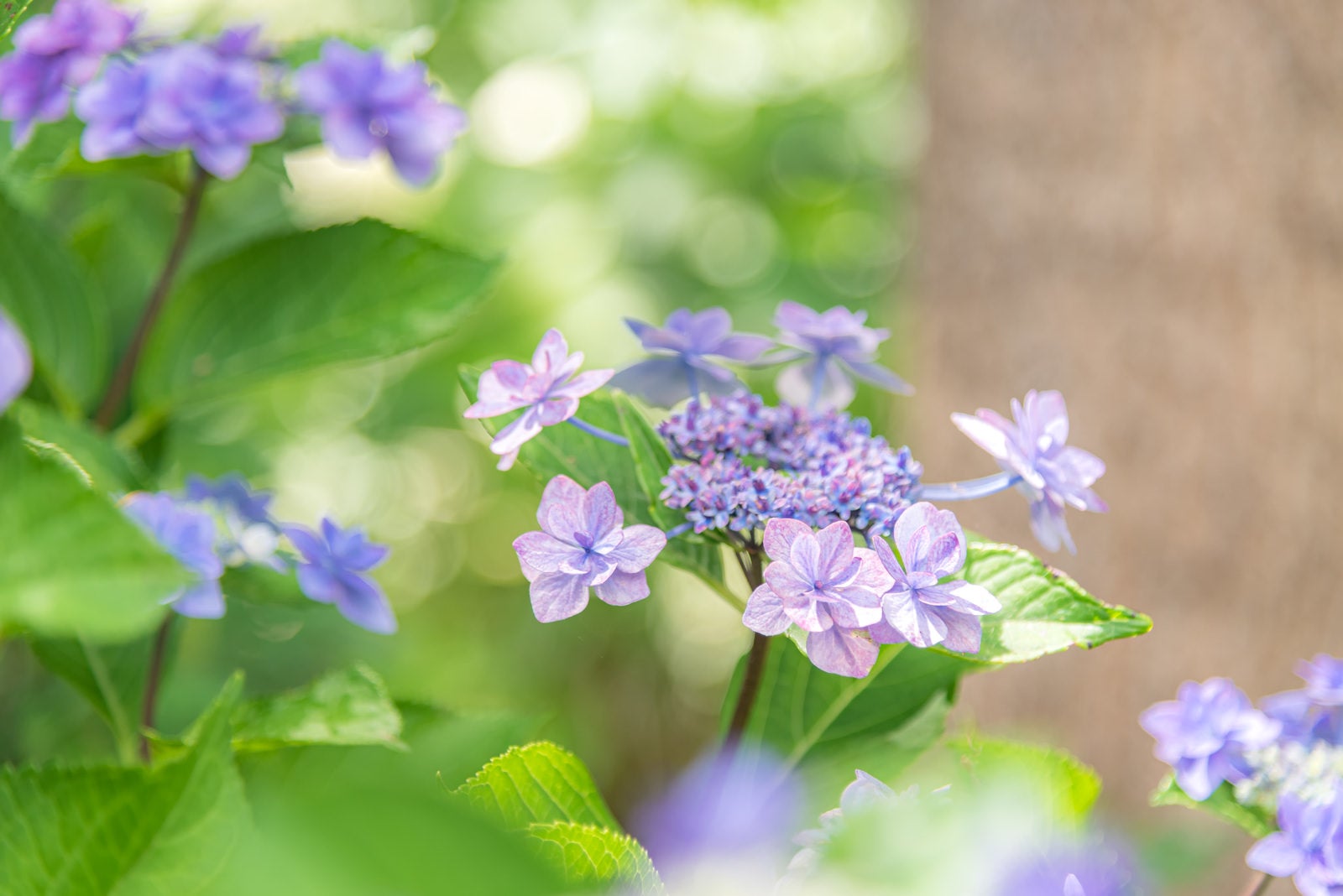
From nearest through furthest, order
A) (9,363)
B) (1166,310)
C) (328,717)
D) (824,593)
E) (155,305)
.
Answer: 1. (9,363)
2. (824,593)
3. (328,717)
4. (155,305)
5. (1166,310)

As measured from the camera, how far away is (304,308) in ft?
2.04

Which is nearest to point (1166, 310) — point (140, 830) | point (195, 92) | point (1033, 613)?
point (1033, 613)

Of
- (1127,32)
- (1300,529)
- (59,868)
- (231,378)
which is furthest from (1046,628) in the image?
(1127,32)

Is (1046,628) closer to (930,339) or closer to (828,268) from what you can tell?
(930,339)

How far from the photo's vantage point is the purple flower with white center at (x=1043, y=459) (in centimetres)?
42

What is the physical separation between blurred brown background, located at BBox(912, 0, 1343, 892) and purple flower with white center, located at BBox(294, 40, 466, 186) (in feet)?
3.61

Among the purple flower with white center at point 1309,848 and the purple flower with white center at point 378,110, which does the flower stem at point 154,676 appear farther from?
the purple flower with white center at point 1309,848

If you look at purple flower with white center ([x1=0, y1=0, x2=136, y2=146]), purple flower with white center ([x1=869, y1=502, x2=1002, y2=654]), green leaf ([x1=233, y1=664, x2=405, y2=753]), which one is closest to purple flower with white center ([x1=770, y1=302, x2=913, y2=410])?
purple flower with white center ([x1=869, y1=502, x2=1002, y2=654])

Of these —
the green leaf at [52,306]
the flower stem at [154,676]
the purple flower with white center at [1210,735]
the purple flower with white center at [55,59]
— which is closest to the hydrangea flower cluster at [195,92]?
the purple flower with white center at [55,59]

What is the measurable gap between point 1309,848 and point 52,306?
2.19ft

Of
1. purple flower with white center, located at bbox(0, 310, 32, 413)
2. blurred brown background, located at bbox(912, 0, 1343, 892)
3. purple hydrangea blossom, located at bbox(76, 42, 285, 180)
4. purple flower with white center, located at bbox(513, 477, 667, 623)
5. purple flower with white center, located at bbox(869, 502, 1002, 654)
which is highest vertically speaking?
purple flower with white center, located at bbox(0, 310, 32, 413)

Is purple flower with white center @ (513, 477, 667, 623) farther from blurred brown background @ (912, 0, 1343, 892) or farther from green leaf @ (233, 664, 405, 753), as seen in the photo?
blurred brown background @ (912, 0, 1343, 892)

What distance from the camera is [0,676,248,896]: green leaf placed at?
12.9 inches

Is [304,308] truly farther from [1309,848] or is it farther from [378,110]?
[1309,848]
